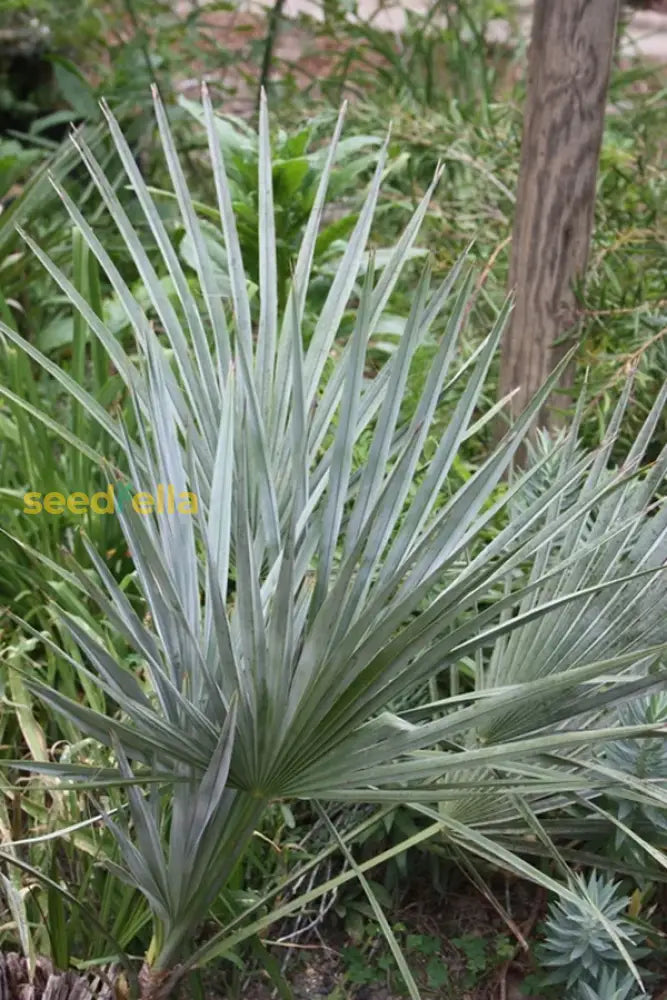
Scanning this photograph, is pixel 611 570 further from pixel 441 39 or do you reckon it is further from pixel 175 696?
pixel 441 39

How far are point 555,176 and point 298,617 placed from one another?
4.03ft

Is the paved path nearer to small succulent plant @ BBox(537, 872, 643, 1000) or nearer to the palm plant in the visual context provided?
the palm plant

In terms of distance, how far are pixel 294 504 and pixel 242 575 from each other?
0.09 meters

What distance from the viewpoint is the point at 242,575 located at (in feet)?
3.17

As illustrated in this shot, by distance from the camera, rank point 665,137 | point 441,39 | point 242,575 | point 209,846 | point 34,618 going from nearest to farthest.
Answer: point 242,575 < point 209,846 < point 34,618 < point 665,137 < point 441,39

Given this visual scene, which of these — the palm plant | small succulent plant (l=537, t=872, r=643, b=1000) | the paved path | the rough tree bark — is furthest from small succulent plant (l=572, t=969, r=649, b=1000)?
the paved path

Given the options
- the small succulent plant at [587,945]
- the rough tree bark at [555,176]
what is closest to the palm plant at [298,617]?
the small succulent plant at [587,945]

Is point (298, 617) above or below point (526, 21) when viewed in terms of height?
below

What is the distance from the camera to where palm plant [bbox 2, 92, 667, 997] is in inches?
38.7

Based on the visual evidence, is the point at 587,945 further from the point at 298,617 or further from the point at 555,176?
the point at 555,176

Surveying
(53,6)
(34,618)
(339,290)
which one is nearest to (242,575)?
(339,290)

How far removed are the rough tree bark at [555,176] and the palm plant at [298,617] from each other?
2.59ft

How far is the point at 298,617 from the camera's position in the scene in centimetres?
106

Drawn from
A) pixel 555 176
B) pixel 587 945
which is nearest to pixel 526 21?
pixel 555 176
